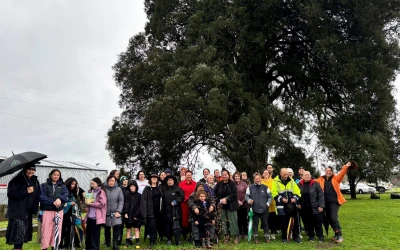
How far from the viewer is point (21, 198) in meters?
6.07

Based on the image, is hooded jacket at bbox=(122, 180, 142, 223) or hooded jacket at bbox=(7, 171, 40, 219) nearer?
hooded jacket at bbox=(7, 171, 40, 219)

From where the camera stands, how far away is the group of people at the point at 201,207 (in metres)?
7.24

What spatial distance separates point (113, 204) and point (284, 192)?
3.93 metres

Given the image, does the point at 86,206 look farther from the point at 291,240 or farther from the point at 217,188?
the point at 291,240

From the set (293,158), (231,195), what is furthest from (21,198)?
(293,158)

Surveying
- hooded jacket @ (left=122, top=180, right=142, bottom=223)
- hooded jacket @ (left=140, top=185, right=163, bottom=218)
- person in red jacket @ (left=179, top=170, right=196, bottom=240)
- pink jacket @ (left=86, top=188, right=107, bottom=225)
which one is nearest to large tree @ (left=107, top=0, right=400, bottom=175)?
person in red jacket @ (left=179, top=170, right=196, bottom=240)

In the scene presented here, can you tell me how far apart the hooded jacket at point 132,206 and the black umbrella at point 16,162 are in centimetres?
226

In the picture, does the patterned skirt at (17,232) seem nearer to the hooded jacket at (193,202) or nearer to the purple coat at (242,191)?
the hooded jacket at (193,202)

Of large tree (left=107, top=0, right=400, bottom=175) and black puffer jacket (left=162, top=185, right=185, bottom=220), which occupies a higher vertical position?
large tree (left=107, top=0, right=400, bottom=175)

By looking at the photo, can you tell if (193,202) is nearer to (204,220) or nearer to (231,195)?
(204,220)

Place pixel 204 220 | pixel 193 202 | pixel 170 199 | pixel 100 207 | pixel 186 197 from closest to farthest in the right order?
pixel 100 207, pixel 204 220, pixel 193 202, pixel 170 199, pixel 186 197

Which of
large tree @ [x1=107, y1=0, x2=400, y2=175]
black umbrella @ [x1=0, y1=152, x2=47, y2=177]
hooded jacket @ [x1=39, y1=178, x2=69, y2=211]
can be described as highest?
large tree @ [x1=107, y1=0, x2=400, y2=175]

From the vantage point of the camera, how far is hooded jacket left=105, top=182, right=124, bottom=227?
7203 mm

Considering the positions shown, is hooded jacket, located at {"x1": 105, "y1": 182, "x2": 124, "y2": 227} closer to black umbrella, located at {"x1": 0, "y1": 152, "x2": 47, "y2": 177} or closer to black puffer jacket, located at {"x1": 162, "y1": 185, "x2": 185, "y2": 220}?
black puffer jacket, located at {"x1": 162, "y1": 185, "x2": 185, "y2": 220}
